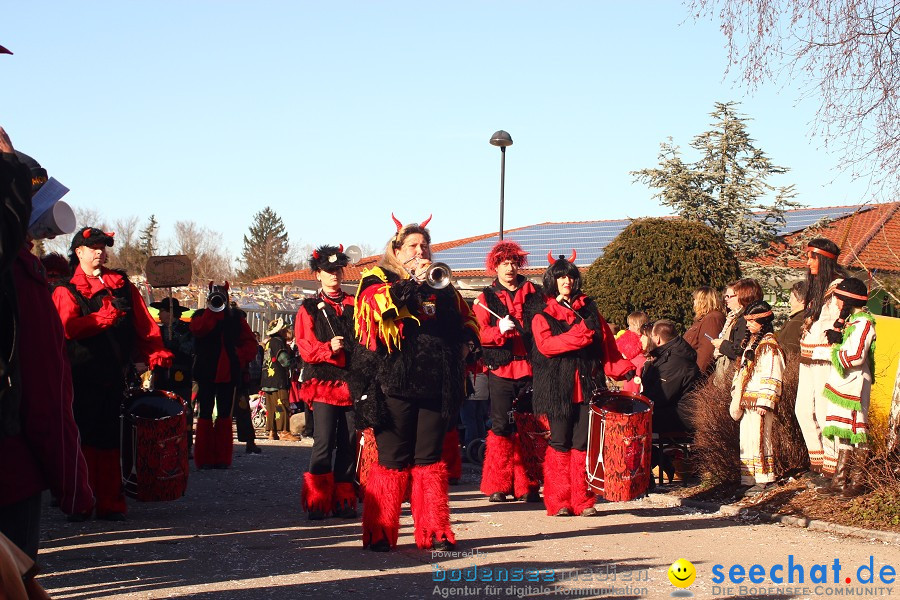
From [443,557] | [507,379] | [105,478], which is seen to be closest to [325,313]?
[507,379]

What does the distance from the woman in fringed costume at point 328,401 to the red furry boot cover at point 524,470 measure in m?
1.63

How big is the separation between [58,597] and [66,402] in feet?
8.01

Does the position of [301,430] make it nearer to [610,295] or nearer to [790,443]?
[610,295]

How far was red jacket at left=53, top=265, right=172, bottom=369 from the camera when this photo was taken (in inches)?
315

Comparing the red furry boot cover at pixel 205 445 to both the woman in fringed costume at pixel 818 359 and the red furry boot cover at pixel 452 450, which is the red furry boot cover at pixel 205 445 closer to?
the red furry boot cover at pixel 452 450

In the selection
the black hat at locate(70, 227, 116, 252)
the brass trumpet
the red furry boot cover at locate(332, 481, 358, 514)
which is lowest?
the red furry boot cover at locate(332, 481, 358, 514)

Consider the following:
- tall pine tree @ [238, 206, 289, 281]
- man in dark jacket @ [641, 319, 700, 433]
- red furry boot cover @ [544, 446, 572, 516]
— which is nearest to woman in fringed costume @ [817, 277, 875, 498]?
red furry boot cover @ [544, 446, 572, 516]

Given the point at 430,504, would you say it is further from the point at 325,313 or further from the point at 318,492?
the point at 325,313

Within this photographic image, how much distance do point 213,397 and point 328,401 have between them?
4.27m

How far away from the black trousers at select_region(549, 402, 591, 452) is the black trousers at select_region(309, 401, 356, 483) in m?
1.64

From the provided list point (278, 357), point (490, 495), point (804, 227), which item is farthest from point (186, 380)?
point (804, 227)

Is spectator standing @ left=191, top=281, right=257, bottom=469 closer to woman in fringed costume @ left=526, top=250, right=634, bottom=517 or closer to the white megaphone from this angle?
woman in fringed costume @ left=526, top=250, right=634, bottom=517

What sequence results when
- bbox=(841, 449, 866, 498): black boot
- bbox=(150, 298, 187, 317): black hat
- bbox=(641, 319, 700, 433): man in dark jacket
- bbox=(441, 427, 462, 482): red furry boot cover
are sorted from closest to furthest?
bbox=(841, 449, 866, 498): black boot < bbox=(441, 427, 462, 482): red furry boot cover < bbox=(641, 319, 700, 433): man in dark jacket < bbox=(150, 298, 187, 317): black hat

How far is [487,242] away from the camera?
1259 inches
